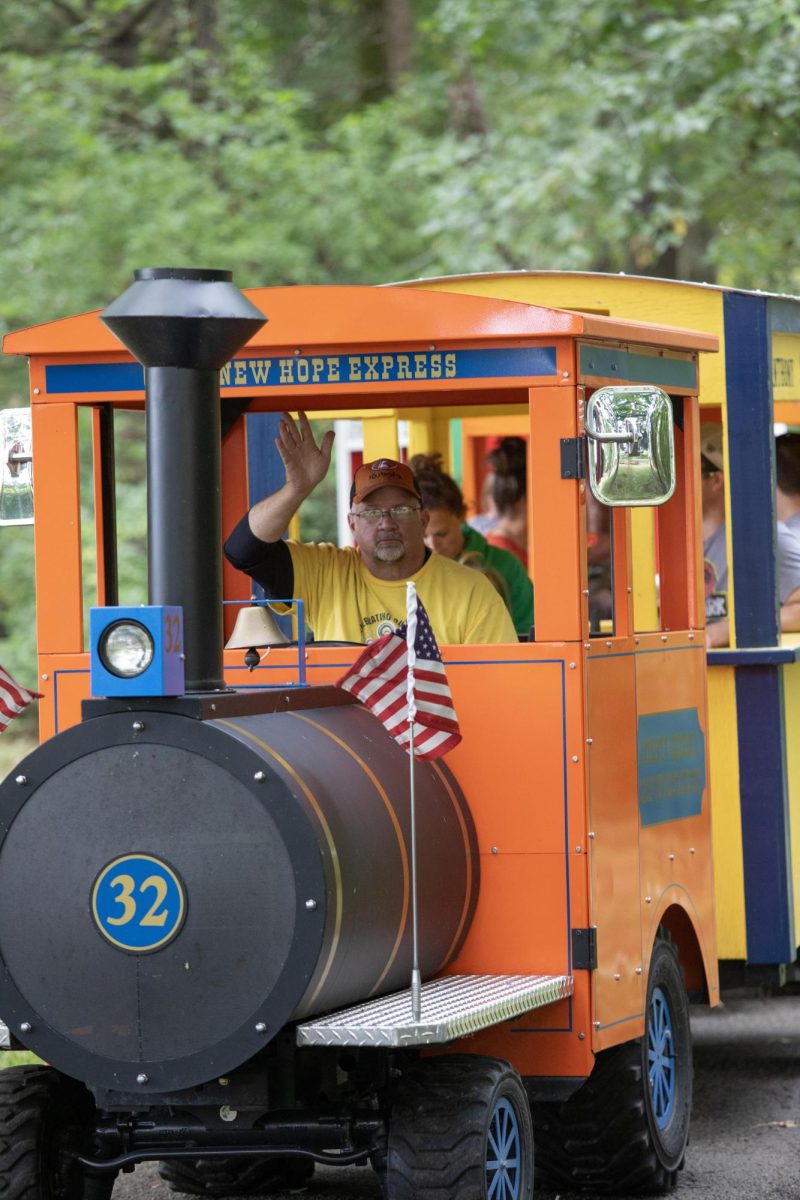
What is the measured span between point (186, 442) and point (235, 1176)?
2.71 metres

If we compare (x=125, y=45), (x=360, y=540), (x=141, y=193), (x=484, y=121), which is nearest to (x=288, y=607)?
(x=360, y=540)

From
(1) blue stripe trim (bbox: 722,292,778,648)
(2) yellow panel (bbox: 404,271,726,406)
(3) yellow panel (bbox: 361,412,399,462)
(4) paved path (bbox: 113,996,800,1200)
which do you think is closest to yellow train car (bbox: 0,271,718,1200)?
(4) paved path (bbox: 113,996,800,1200)

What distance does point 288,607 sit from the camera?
270 inches

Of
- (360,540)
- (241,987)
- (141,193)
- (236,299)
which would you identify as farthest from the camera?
(141,193)

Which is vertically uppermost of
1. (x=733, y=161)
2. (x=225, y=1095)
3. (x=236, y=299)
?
(x=733, y=161)

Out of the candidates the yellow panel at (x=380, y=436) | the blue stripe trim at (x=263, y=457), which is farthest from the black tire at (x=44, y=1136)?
the yellow panel at (x=380, y=436)

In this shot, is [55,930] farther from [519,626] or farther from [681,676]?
[519,626]

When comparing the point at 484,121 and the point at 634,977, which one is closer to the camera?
the point at 634,977

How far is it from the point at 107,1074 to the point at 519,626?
13.2ft

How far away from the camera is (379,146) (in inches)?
891

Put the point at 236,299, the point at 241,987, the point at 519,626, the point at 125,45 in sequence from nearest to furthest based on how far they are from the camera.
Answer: the point at 241,987
the point at 236,299
the point at 519,626
the point at 125,45

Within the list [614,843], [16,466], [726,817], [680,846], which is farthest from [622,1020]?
[16,466]

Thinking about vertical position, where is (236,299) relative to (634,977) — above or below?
above

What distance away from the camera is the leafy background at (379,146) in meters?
17.6
